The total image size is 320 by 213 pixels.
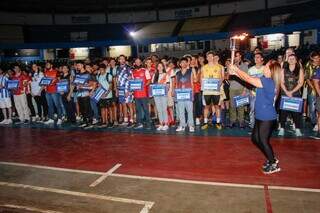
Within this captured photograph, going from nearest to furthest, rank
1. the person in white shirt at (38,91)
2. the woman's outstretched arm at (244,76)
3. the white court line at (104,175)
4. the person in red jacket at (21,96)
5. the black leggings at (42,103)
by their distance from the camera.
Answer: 1. the woman's outstretched arm at (244,76)
2. the white court line at (104,175)
3. the person in white shirt at (38,91)
4. the person in red jacket at (21,96)
5. the black leggings at (42,103)

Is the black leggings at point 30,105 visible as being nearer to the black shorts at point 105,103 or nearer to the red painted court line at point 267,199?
the black shorts at point 105,103

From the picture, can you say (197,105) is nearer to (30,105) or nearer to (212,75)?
(212,75)

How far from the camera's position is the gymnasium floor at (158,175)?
5703 millimetres

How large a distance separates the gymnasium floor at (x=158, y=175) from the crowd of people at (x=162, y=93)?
829 millimetres

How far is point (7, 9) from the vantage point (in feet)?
142

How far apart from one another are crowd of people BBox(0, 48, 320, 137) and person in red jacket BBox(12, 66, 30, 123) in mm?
38

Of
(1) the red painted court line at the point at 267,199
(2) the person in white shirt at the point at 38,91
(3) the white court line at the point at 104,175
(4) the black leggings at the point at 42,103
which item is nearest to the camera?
(1) the red painted court line at the point at 267,199

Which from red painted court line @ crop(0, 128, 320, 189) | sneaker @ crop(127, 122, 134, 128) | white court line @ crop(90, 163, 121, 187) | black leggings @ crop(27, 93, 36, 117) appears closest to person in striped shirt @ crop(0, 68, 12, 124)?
black leggings @ crop(27, 93, 36, 117)

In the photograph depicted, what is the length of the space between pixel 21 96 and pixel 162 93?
21.0 ft

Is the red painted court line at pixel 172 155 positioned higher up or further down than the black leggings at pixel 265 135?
further down

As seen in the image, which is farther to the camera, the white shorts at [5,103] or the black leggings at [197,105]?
the white shorts at [5,103]

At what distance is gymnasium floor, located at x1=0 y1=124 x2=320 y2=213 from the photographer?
570 cm

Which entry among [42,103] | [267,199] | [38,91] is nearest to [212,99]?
[267,199]

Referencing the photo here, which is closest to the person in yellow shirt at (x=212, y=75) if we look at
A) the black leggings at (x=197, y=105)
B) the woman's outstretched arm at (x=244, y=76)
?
the black leggings at (x=197, y=105)
